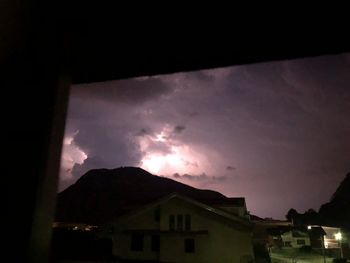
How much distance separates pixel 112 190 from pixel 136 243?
9534cm

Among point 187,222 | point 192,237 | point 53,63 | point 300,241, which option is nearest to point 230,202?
point 187,222

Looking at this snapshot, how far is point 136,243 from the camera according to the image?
26.4 meters

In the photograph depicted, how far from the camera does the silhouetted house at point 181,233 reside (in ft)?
80.1

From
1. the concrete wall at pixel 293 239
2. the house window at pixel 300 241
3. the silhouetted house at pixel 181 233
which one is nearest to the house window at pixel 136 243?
the silhouetted house at pixel 181 233

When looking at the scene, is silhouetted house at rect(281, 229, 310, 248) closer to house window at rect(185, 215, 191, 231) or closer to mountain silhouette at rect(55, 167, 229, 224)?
house window at rect(185, 215, 191, 231)

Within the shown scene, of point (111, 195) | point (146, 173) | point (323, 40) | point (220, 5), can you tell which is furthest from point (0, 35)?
point (146, 173)

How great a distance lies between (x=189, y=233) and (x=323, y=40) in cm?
2518

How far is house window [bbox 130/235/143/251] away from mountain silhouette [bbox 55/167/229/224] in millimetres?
53634

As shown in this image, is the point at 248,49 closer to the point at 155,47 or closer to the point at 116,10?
the point at 155,47

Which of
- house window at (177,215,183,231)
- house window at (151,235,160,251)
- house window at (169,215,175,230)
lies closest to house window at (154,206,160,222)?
house window at (169,215,175,230)

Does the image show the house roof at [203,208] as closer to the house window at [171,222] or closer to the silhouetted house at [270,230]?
the house window at [171,222]

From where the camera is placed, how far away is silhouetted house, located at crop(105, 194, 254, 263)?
2442 cm

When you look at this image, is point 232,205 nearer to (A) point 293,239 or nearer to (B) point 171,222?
(B) point 171,222

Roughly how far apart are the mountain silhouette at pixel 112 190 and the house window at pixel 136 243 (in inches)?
2112
